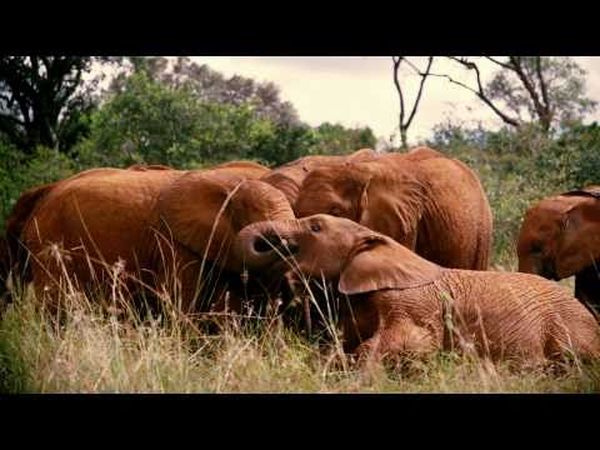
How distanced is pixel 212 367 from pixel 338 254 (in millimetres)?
916

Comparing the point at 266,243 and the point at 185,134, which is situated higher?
the point at 185,134

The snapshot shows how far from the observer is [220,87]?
43.5 ft

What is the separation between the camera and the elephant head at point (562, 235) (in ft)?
25.7

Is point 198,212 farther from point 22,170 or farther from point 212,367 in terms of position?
point 212,367

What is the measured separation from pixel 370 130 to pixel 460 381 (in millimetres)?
A: 6232

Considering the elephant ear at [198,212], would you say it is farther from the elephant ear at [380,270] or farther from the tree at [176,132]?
the tree at [176,132]

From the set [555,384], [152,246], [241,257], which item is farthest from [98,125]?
[555,384]

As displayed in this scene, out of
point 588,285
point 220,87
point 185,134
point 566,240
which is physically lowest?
point 588,285

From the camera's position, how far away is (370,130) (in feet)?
37.6

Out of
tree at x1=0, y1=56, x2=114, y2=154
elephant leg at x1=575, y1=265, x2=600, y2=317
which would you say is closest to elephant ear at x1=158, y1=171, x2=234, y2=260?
tree at x1=0, y1=56, x2=114, y2=154

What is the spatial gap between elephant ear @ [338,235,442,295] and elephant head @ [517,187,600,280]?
6.33 feet

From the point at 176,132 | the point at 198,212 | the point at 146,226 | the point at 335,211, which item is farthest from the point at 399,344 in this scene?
the point at 176,132

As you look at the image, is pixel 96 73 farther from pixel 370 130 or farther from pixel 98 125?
pixel 370 130

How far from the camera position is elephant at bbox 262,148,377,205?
7.54 metres
